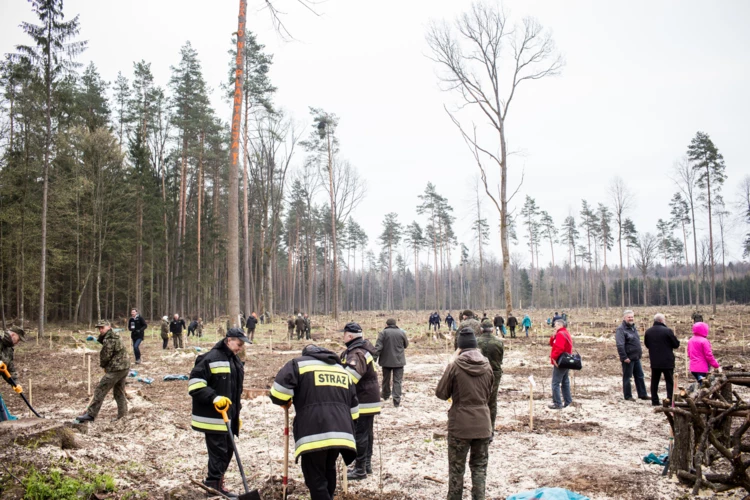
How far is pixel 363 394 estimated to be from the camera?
6199 millimetres

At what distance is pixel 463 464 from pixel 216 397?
108 inches

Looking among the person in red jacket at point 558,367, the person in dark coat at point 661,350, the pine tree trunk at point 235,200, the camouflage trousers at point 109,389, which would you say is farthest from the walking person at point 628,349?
the camouflage trousers at point 109,389

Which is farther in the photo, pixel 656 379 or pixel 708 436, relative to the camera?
pixel 656 379

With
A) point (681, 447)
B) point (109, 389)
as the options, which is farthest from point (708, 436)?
point (109, 389)

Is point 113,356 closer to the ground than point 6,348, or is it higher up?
closer to the ground

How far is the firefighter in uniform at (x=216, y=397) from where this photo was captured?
508 cm

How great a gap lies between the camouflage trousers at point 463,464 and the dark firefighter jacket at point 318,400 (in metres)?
1.29

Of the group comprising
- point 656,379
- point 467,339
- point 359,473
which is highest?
point 467,339

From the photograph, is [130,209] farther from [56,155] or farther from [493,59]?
[493,59]

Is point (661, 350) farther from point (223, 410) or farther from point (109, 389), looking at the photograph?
point (109, 389)

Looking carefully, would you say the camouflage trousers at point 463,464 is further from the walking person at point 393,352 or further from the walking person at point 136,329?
the walking person at point 136,329

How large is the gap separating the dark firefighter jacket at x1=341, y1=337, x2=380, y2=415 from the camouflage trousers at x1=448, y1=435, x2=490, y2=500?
1.45 m

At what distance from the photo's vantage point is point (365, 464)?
612 centimetres

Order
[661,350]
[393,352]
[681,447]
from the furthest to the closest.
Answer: [393,352]
[661,350]
[681,447]
